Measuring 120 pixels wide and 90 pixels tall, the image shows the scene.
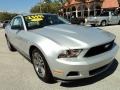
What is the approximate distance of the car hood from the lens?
4711mm

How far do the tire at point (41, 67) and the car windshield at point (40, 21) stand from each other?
1.05 meters

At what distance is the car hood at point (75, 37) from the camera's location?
4.71 m

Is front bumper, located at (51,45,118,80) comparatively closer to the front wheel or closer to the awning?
the front wheel

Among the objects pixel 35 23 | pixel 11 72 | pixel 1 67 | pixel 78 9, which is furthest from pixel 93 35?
pixel 78 9

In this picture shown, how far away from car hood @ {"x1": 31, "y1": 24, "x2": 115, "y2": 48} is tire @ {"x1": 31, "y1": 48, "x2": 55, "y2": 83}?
0.41 m

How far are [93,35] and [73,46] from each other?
0.72 meters

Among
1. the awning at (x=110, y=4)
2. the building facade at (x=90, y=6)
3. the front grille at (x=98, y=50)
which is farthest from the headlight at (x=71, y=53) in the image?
the awning at (x=110, y=4)

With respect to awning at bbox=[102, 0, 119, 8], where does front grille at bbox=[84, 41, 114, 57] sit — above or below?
above

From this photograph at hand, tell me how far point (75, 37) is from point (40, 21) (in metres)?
1.87

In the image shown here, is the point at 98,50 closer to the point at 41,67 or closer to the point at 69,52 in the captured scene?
the point at 69,52

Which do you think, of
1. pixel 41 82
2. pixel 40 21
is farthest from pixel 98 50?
pixel 40 21

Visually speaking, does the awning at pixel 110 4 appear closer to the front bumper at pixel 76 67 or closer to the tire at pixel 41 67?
the tire at pixel 41 67

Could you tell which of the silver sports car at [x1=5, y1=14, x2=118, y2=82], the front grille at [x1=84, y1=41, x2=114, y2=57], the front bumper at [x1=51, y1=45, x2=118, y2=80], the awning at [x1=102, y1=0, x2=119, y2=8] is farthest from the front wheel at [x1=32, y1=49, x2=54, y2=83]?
the awning at [x1=102, y1=0, x2=119, y2=8]

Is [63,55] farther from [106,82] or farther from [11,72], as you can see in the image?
[11,72]
